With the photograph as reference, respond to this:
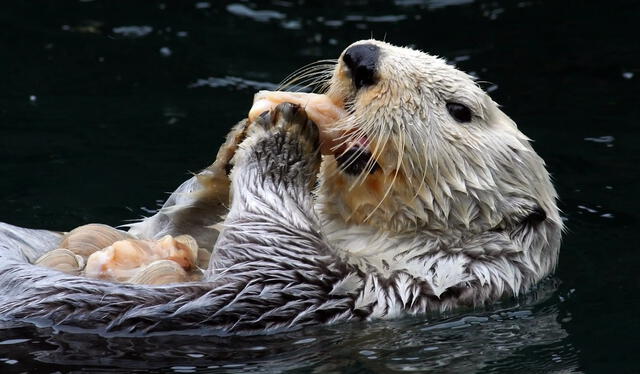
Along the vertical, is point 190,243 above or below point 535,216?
below

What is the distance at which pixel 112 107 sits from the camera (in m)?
9.02

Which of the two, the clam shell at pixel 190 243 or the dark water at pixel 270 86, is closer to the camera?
the dark water at pixel 270 86

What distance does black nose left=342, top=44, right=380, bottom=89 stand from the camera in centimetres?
530

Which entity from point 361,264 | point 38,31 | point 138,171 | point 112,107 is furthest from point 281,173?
point 38,31

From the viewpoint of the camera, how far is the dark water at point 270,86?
5215 millimetres

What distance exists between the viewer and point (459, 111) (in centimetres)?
558

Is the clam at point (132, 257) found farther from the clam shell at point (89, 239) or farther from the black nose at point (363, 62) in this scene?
the black nose at point (363, 62)

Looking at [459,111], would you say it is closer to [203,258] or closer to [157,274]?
[203,258]

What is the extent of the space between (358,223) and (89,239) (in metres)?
1.45

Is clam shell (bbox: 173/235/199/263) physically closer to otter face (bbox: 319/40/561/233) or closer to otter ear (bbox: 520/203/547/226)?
otter face (bbox: 319/40/561/233)

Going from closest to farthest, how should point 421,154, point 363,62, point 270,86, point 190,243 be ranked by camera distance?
point 363,62, point 421,154, point 190,243, point 270,86

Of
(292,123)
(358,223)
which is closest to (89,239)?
(292,123)

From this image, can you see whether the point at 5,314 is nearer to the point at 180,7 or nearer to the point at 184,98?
the point at 184,98

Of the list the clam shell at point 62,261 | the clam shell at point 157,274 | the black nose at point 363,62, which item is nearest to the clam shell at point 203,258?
the clam shell at point 157,274
